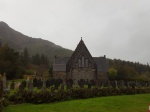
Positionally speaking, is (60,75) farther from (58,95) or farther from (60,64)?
(58,95)

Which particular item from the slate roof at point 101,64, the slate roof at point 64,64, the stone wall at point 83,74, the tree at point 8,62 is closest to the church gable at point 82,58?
the stone wall at point 83,74

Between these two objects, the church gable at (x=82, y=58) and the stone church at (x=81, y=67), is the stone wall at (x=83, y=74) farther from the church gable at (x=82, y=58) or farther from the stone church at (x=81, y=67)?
the church gable at (x=82, y=58)

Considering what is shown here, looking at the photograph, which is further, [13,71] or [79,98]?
[13,71]

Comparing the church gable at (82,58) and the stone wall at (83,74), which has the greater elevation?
the church gable at (82,58)

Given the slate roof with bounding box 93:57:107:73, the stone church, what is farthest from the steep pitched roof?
the slate roof with bounding box 93:57:107:73

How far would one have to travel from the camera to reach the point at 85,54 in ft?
172

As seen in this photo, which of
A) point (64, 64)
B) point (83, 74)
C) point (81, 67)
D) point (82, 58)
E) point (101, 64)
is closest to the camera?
point (83, 74)

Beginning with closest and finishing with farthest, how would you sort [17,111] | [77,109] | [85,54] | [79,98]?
[17,111] → [77,109] → [79,98] → [85,54]

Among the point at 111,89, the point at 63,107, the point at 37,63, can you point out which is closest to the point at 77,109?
the point at 63,107

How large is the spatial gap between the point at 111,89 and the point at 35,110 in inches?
498

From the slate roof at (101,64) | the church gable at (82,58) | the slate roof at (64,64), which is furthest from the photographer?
the slate roof at (101,64)

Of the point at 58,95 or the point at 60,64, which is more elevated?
the point at 60,64

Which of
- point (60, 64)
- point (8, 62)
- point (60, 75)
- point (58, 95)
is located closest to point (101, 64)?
point (60, 64)

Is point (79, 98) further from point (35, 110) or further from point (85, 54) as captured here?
point (85, 54)
